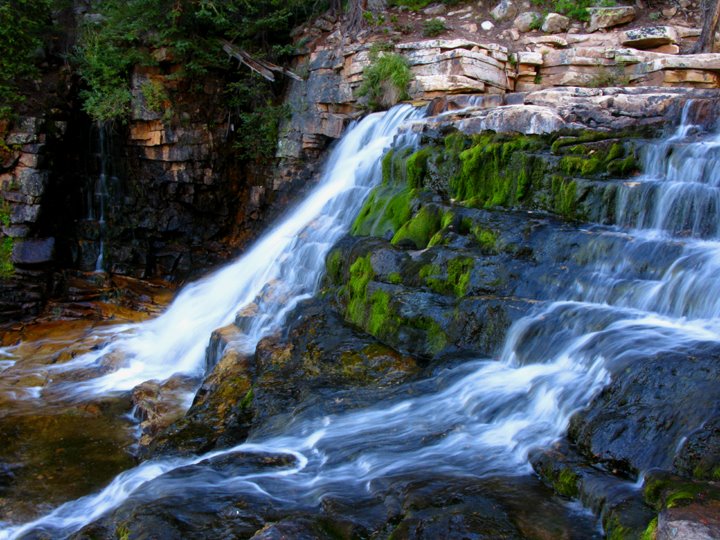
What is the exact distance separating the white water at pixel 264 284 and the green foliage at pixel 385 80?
0.55 m

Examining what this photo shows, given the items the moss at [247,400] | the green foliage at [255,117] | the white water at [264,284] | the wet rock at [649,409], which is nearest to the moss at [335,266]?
the white water at [264,284]

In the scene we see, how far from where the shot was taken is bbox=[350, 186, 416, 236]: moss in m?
8.88

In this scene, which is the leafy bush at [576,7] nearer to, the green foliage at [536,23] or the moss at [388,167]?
the green foliage at [536,23]

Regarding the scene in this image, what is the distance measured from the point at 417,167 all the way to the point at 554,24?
6.76 m

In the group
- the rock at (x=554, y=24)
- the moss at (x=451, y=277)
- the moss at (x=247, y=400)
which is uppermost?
the rock at (x=554, y=24)

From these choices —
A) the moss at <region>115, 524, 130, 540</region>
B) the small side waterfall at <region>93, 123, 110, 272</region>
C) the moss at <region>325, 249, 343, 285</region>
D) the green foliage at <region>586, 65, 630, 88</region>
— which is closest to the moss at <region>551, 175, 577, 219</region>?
the moss at <region>325, 249, 343, 285</region>

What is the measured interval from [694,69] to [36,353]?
12.6m

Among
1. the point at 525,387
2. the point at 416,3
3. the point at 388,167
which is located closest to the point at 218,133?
the point at 416,3

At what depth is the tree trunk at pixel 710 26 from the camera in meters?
11.4

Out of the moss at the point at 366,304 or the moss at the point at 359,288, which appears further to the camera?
the moss at the point at 359,288

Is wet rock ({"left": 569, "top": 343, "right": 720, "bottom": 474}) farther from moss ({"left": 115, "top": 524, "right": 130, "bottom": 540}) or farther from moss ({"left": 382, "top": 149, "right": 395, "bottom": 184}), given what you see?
moss ({"left": 382, "top": 149, "right": 395, "bottom": 184})

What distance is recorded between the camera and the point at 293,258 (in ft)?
33.0

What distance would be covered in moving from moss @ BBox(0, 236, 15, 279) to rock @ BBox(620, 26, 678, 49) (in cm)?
1331

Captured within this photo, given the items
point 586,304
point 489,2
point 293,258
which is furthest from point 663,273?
point 489,2
